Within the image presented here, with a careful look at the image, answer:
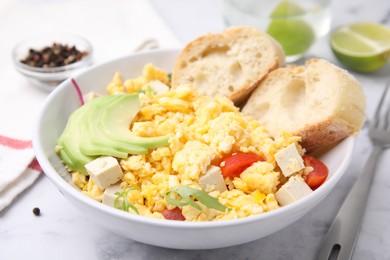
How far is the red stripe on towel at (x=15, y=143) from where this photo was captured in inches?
105

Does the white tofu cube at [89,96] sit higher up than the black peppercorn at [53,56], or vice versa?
the white tofu cube at [89,96]

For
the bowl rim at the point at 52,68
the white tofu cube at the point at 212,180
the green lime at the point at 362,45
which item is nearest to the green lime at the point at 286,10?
the green lime at the point at 362,45

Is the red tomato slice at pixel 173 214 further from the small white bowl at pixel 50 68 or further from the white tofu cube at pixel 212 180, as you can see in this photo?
the small white bowl at pixel 50 68

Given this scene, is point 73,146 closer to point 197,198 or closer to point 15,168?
point 15,168

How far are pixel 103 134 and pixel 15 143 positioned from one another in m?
0.69

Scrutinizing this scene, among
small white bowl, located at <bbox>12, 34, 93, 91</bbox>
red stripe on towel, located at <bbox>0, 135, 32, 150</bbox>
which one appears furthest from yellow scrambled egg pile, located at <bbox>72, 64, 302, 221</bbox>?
small white bowl, located at <bbox>12, 34, 93, 91</bbox>

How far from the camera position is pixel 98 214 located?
75.4 inches

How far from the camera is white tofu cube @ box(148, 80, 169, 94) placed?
8.38 ft

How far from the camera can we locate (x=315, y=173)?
220 centimetres

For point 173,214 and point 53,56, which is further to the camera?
point 53,56

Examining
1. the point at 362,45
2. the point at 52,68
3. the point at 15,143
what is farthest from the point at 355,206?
the point at 52,68

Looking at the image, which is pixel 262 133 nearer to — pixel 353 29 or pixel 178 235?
pixel 178 235

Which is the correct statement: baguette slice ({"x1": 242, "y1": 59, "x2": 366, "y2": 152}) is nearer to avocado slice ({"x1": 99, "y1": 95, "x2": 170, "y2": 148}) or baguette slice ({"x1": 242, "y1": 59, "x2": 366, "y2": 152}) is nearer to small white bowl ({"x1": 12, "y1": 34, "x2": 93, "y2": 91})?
avocado slice ({"x1": 99, "y1": 95, "x2": 170, "y2": 148})

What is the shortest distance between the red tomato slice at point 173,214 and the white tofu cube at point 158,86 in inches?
27.9
